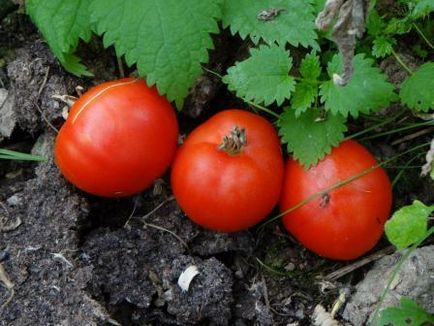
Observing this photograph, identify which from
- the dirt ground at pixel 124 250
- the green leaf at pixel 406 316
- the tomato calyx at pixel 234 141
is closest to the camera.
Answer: the green leaf at pixel 406 316

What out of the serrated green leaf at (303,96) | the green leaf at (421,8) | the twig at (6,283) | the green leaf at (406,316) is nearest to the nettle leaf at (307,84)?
the serrated green leaf at (303,96)

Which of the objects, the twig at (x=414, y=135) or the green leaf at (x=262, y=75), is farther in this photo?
the twig at (x=414, y=135)

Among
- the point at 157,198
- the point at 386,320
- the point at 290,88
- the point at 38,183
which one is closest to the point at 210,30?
the point at 290,88

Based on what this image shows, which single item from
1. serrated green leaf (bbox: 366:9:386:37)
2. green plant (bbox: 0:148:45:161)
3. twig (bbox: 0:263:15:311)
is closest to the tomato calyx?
serrated green leaf (bbox: 366:9:386:37)

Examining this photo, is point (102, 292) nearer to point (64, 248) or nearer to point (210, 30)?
point (64, 248)

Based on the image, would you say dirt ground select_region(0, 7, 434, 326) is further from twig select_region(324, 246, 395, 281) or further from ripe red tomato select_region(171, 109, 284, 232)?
ripe red tomato select_region(171, 109, 284, 232)

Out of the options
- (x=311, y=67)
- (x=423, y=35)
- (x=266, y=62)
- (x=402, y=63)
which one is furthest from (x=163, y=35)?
(x=423, y=35)

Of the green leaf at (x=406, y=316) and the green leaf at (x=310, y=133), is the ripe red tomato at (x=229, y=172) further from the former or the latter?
the green leaf at (x=406, y=316)
